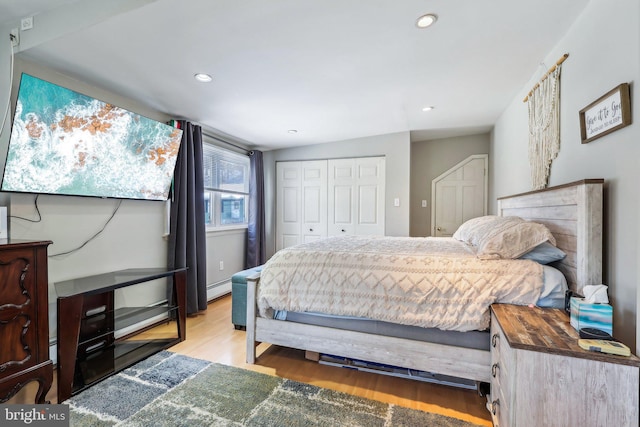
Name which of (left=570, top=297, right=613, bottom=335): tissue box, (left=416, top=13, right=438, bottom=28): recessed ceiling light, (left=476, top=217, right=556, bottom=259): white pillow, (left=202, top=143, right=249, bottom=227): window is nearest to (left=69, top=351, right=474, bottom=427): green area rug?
(left=570, top=297, right=613, bottom=335): tissue box

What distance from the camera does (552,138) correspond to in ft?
6.71

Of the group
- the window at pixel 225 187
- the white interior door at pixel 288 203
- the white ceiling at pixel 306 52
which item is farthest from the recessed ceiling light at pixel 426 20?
the white interior door at pixel 288 203

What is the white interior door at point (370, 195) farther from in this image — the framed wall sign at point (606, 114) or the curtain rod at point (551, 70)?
the framed wall sign at point (606, 114)

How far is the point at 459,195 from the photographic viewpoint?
4488 mm

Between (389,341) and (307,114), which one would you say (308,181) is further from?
(389,341)

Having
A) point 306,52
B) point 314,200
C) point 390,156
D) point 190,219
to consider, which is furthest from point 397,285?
point 314,200

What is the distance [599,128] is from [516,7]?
0.86 meters

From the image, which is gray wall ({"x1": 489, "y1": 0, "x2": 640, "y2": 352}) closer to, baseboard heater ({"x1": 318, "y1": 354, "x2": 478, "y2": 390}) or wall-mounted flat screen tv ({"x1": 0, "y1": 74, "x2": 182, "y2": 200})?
baseboard heater ({"x1": 318, "y1": 354, "x2": 478, "y2": 390})

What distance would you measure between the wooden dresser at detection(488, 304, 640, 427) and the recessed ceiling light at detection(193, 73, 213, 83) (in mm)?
2544

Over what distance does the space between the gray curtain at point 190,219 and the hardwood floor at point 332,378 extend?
568mm

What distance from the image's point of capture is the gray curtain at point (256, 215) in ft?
14.1

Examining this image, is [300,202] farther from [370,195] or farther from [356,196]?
[370,195]

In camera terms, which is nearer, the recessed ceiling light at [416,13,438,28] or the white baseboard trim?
the recessed ceiling light at [416,13,438,28]

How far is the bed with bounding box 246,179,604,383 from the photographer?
1.42m
